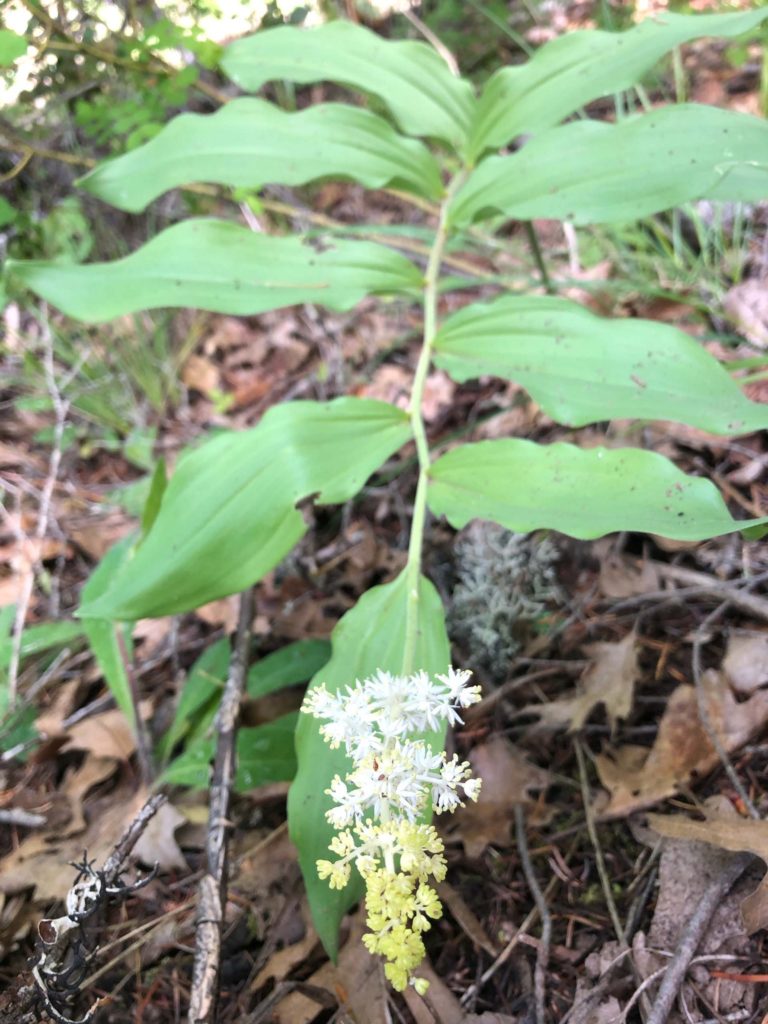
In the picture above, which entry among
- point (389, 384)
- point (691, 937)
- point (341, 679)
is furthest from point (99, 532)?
point (691, 937)

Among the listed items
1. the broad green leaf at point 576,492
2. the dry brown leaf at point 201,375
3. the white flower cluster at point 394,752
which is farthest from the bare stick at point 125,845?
the dry brown leaf at point 201,375

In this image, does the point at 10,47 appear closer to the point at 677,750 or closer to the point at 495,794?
the point at 495,794

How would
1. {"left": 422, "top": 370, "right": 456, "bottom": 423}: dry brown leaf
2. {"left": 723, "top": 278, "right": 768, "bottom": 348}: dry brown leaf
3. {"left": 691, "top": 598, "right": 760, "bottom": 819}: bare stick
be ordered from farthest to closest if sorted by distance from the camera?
{"left": 422, "top": 370, "right": 456, "bottom": 423}: dry brown leaf
{"left": 723, "top": 278, "right": 768, "bottom": 348}: dry brown leaf
{"left": 691, "top": 598, "right": 760, "bottom": 819}: bare stick

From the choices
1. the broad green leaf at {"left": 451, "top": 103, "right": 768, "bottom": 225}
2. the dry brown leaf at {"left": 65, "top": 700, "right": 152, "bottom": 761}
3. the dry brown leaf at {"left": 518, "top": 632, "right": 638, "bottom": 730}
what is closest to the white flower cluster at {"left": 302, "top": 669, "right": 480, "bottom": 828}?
the dry brown leaf at {"left": 518, "top": 632, "right": 638, "bottom": 730}

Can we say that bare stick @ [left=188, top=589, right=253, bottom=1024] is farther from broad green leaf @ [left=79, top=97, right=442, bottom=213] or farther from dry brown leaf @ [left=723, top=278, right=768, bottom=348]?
dry brown leaf @ [left=723, top=278, right=768, bottom=348]

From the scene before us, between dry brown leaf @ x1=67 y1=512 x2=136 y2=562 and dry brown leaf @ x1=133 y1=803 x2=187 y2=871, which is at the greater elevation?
dry brown leaf @ x1=67 y1=512 x2=136 y2=562

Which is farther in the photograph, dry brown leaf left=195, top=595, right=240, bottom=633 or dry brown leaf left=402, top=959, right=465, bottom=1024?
dry brown leaf left=195, top=595, right=240, bottom=633

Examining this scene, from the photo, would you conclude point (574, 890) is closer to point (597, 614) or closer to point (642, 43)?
point (597, 614)

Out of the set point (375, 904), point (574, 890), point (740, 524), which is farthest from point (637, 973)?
point (740, 524)

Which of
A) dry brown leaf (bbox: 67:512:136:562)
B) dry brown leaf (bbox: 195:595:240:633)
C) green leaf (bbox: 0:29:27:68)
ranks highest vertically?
green leaf (bbox: 0:29:27:68)
